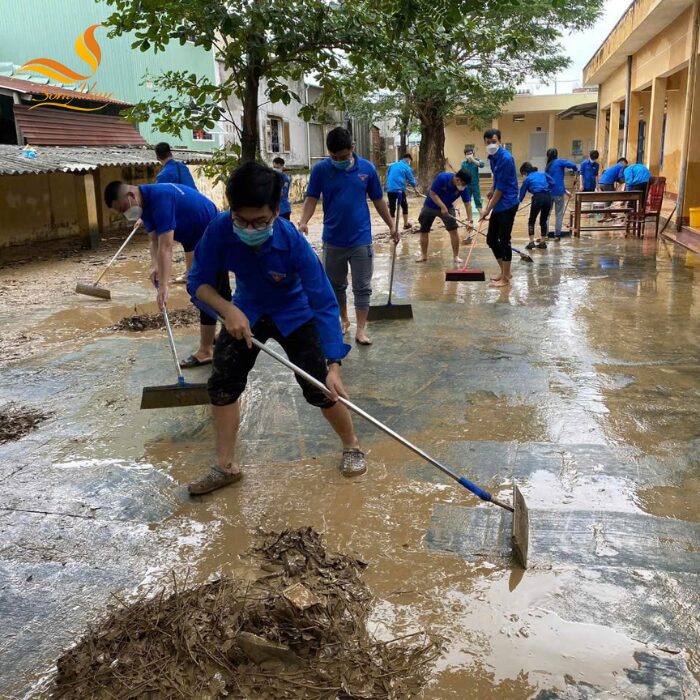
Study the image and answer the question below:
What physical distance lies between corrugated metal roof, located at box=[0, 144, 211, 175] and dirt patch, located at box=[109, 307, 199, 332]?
3.74m

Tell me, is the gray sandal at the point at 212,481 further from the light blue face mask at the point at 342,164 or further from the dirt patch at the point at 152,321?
the dirt patch at the point at 152,321

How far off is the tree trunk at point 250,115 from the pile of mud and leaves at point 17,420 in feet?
7.03

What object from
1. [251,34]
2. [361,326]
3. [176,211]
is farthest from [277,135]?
[251,34]

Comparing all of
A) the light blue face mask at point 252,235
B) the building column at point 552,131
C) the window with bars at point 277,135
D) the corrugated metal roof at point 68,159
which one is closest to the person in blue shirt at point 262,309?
the light blue face mask at point 252,235

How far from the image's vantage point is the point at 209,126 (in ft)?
15.1

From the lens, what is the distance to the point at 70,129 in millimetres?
15055

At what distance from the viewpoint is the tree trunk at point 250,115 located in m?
4.52

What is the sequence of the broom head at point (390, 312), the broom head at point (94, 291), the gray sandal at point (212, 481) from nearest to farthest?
1. the gray sandal at point (212, 481)
2. the broom head at point (390, 312)
3. the broom head at point (94, 291)

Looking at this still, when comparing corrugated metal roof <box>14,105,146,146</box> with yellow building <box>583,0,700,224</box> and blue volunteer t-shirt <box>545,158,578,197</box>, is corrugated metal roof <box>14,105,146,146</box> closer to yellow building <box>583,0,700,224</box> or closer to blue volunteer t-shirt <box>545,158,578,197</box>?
blue volunteer t-shirt <box>545,158,578,197</box>

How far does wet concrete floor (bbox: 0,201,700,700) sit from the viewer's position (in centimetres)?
221

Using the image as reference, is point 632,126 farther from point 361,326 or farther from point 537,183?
point 361,326

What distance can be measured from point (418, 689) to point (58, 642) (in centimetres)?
120

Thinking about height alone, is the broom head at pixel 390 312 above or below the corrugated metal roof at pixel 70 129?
below

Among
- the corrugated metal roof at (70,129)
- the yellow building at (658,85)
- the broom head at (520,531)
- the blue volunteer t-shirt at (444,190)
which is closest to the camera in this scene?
the broom head at (520,531)
